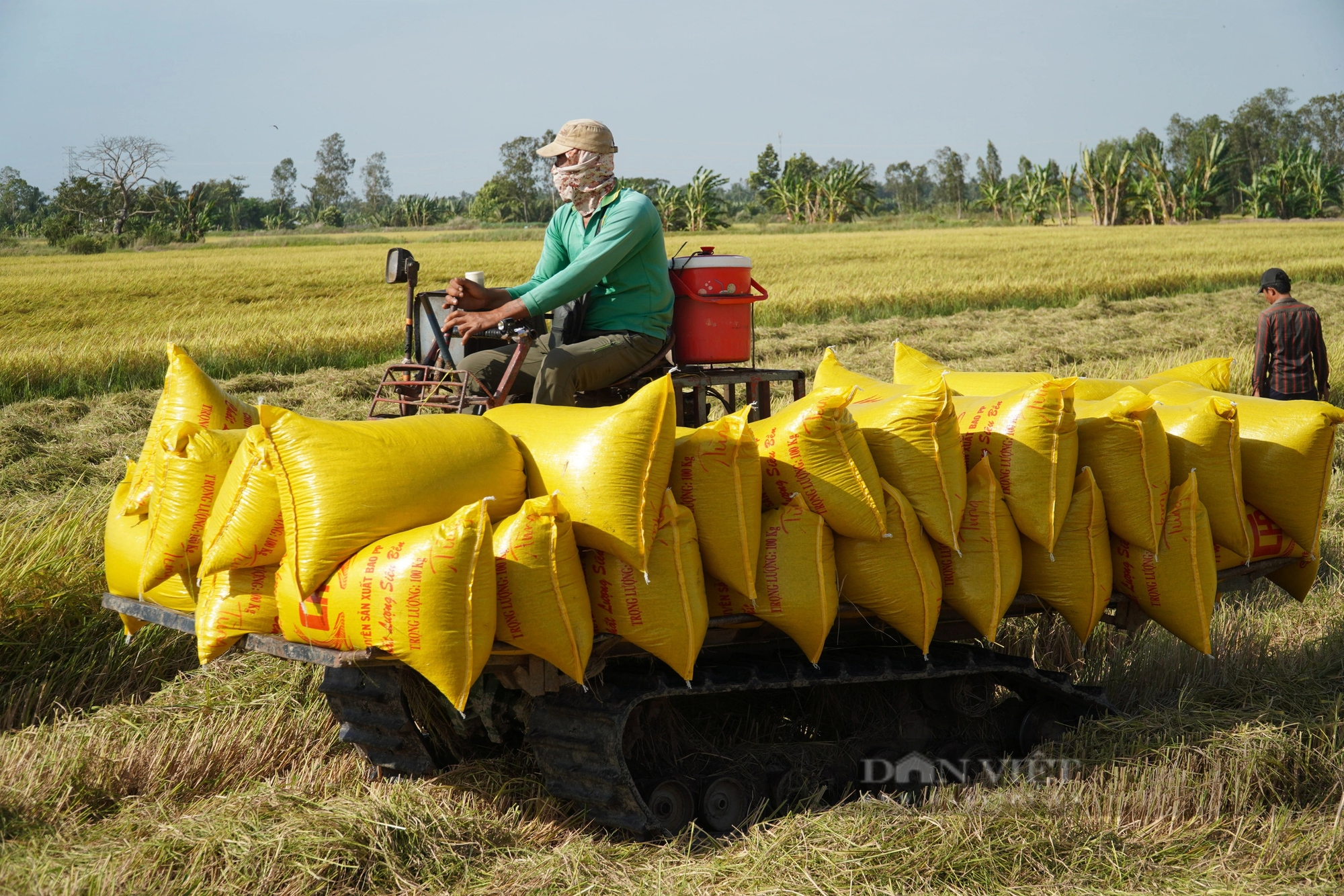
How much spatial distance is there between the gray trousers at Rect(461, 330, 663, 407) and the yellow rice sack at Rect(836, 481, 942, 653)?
127 cm

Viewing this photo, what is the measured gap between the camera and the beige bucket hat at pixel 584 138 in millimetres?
4145

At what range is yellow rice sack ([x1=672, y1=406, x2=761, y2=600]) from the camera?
3.05 metres

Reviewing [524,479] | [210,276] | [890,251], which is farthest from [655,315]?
[890,251]

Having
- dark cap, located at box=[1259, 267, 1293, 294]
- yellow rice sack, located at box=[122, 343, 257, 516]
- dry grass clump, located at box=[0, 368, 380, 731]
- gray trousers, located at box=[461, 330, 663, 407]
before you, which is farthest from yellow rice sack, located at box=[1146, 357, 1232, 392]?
dry grass clump, located at box=[0, 368, 380, 731]

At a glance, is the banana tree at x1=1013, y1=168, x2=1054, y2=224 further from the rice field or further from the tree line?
the rice field

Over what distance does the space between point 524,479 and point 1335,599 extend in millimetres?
4090

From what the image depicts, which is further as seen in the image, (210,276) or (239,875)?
(210,276)

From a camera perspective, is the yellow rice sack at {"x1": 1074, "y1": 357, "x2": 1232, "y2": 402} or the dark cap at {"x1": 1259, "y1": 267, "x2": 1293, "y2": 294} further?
the dark cap at {"x1": 1259, "y1": 267, "x2": 1293, "y2": 294}

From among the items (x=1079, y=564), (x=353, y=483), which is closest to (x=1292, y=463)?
(x=1079, y=564)

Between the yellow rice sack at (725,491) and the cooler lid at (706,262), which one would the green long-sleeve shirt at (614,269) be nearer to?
the cooler lid at (706,262)

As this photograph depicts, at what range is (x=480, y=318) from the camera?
12.8 feet

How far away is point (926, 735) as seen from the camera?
368 centimetres

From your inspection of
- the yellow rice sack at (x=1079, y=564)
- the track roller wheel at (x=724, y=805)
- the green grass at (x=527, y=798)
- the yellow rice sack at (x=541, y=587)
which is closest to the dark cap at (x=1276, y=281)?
the green grass at (x=527, y=798)

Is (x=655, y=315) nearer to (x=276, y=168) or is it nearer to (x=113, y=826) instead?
(x=113, y=826)
